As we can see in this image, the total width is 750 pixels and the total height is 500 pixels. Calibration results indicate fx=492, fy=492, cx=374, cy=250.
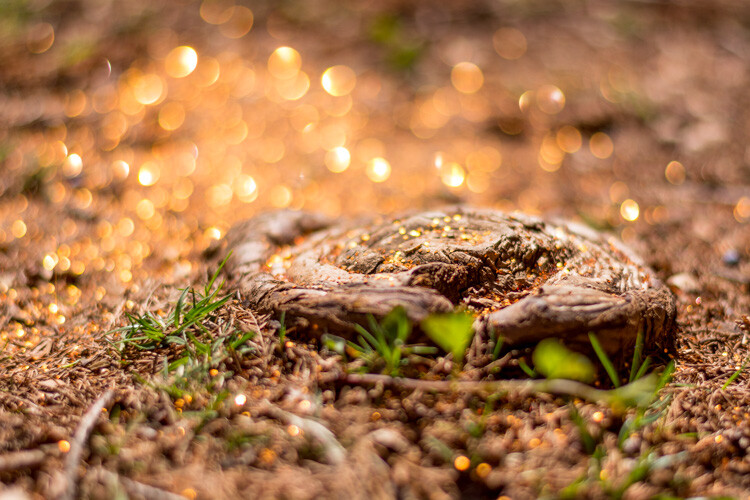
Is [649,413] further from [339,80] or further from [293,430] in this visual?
[339,80]

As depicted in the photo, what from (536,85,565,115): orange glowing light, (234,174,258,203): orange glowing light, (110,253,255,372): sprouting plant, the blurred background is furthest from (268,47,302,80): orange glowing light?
(110,253,255,372): sprouting plant

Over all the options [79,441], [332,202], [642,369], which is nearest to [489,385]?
[642,369]

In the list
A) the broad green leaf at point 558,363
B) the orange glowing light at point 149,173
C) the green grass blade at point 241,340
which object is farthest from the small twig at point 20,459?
the orange glowing light at point 149,173

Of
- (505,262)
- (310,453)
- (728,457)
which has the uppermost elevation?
(505,262)

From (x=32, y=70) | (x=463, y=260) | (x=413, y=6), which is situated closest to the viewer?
(x=463, y=260)

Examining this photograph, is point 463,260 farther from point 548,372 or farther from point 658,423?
point 658,423

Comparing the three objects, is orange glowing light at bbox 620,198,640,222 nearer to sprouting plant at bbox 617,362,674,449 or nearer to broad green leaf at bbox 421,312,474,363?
sprouting plant at bbox 617,362,674,449

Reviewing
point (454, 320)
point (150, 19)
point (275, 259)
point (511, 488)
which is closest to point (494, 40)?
point (150, 19)
